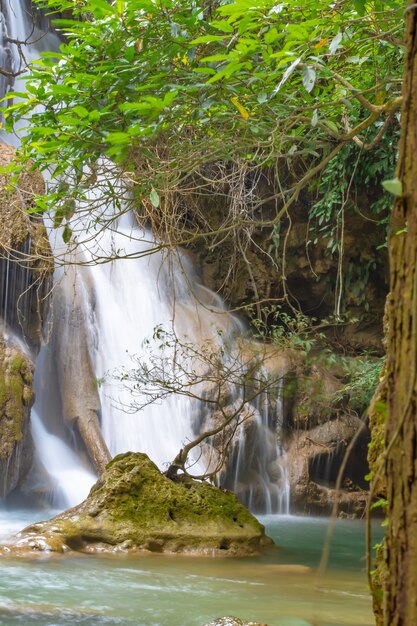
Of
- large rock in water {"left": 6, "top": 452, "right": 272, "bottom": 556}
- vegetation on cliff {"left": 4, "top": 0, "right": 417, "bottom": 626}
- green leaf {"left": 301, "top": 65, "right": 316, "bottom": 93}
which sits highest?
vegetation on cliff {"left": 4, "top": 0, "right": 417, "bottom": 626}

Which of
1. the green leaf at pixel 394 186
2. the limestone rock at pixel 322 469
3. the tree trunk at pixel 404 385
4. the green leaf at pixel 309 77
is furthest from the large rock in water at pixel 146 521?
the green leaf at pixel 394 186

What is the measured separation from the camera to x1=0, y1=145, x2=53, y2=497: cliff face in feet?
34.2

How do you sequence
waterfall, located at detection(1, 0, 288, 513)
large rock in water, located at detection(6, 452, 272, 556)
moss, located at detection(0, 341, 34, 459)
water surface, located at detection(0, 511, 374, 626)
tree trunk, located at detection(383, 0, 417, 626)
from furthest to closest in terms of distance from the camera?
waterfall, located at detection(1, 0, 288, 513), moss, located at detection(0, 341, 34, 459), large rock in water, located at detection(6, 452, 272, 556), water surface, located at detection(0, 511, 374, 626), tree trunk, located at detection(383, 0, 417, 626)

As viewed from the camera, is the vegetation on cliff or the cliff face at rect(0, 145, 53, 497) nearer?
the vegetation on cliff

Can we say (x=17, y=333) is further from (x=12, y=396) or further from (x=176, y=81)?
(x=176, y=81)

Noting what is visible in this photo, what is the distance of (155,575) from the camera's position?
679cm

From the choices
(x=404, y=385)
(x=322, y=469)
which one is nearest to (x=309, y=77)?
(x=404, y=385)

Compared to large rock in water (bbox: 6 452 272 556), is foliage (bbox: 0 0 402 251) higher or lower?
higher

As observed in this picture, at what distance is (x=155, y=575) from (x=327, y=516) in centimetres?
636

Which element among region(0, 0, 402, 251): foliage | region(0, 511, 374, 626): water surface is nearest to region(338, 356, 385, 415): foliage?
region(0, 511, 374, 626): water surface

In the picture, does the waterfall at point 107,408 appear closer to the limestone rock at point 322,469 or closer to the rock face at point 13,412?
the limestone rock at point 322,469

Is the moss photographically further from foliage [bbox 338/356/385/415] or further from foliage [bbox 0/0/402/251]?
foliage [bbox 0/0/402/251]

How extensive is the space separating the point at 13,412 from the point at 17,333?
133cm

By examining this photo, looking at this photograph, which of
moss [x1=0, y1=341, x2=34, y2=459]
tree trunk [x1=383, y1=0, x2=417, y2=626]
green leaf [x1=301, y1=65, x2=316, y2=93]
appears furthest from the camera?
moss [x1=0, y1=341, x2=34, y2=459]
